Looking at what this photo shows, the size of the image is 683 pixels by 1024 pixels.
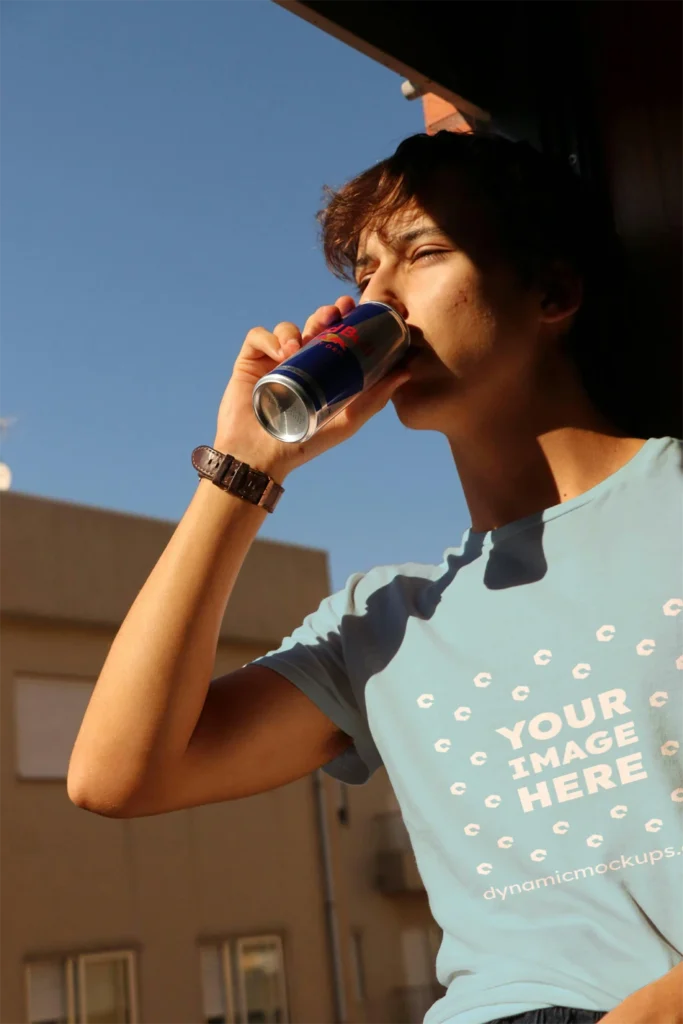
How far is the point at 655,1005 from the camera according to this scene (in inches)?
29.6

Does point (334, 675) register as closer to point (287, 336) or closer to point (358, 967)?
point (287, 336)

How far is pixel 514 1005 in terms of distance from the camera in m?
0.88

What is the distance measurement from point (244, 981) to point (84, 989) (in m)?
1.46

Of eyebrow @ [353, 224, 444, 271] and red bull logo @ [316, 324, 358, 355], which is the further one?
eyebrow @ [353, 224, 444, 271]

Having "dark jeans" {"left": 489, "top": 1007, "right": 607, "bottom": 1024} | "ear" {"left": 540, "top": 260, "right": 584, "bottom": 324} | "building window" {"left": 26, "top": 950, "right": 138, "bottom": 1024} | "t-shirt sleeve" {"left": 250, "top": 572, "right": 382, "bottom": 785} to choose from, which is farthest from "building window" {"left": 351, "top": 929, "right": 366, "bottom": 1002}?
"dark jeans" {"left": 489, "top": 1007, "right": 607, "bottom": 1024}

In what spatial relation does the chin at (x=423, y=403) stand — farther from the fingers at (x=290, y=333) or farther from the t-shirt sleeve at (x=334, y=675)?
the t-shirt sleeve at (x=334, y=675)

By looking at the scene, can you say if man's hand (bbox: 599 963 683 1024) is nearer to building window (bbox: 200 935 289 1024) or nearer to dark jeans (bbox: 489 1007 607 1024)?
dark jeans (bbox: 489 1007 607 1024)

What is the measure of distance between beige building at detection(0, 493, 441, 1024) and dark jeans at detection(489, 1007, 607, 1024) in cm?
786

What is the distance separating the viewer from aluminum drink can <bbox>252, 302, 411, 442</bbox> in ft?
3.14

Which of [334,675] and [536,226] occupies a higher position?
[536,226]

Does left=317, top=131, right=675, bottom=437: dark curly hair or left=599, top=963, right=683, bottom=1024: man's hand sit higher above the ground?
left=317, top=131, right=675, bottom=437: dark curly hair

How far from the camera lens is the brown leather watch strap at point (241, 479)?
1.09 m

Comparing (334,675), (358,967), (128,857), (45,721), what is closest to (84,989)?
(128,857)

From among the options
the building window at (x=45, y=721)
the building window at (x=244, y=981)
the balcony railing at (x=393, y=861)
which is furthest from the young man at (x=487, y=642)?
the balcony railing at (x=393, y=861)
